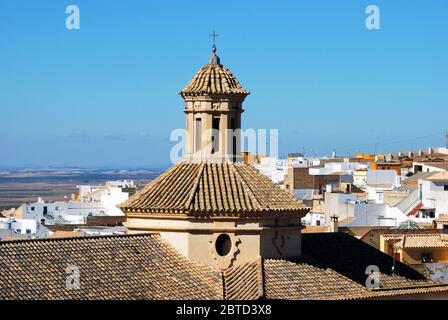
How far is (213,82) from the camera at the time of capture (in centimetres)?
3042

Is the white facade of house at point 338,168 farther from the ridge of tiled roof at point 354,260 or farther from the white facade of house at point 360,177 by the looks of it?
the ridge of tiled roof at point 354,260

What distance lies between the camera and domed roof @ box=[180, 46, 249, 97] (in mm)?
30156

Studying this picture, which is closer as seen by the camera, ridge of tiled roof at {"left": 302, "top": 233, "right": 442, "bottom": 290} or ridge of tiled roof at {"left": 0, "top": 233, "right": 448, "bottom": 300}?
ridge of tiled roof at {"left": 0, "top": 233, "right": 448, "bottom": 300}

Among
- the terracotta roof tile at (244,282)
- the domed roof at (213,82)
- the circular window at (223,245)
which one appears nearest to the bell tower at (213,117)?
the domed roof at (213,82)

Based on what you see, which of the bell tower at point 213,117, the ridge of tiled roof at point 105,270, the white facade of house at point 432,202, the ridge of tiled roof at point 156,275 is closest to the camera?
the ridge of tiled roof at point 105,270

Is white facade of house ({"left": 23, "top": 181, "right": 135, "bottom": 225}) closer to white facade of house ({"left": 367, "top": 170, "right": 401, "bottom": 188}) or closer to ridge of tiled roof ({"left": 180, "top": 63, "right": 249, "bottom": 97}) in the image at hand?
white facade of house ({"left": 367, "top": 170, "right": 401, "bottom": 188})

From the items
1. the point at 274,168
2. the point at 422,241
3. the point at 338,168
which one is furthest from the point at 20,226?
the point at 338,168

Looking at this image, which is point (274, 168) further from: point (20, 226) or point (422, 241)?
point (422, 241)

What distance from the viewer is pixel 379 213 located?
57.8 m

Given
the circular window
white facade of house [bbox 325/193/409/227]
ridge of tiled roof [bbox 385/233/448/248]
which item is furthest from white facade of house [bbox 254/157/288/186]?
the circular window

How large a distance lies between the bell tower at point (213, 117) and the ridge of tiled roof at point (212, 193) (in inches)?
11.3

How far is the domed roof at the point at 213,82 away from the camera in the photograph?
98.9ft

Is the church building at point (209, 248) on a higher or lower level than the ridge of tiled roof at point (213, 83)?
lower
